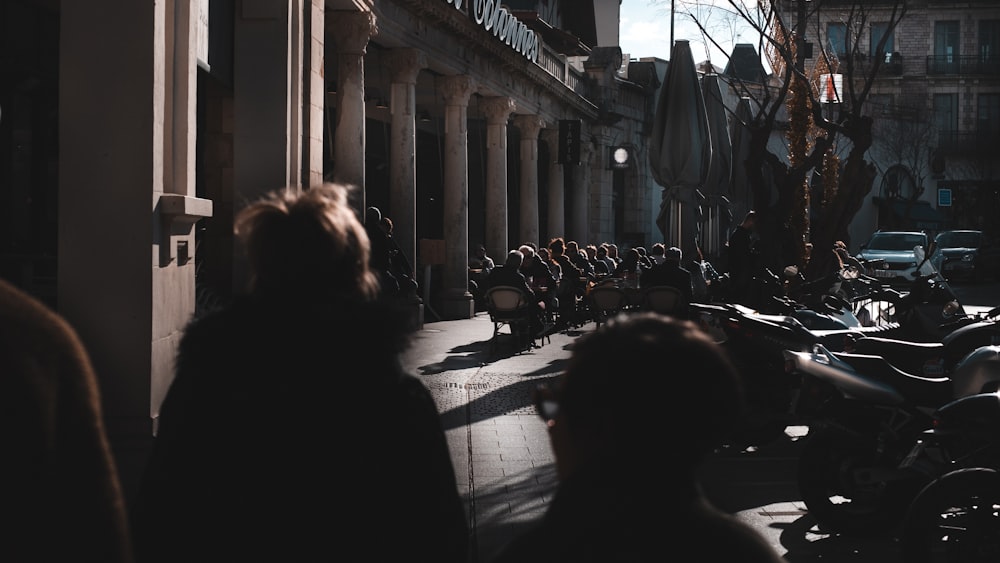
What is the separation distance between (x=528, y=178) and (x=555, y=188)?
11.5 feet

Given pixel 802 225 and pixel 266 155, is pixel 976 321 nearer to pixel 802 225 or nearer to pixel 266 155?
pixel 266 155

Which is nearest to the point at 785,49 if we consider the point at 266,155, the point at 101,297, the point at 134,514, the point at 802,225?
the point at 802,225

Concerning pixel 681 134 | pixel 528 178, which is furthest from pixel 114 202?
pixel 528 178

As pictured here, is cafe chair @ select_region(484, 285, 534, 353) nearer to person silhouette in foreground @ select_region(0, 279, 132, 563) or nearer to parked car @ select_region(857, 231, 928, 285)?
person silhouette in foreground @ select_region(0, 279, 132, 563)

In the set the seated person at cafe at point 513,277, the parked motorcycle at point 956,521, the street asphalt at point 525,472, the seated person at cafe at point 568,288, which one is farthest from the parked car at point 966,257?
the parked motorcycle at point 956,521

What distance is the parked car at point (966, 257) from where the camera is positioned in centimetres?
3962

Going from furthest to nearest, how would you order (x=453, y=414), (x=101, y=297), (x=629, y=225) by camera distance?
(x=629, y=225), (x=453, y=414), (x=101, y=297)

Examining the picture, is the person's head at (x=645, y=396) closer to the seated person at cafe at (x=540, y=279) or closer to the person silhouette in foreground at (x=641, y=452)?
the person silhouette in foreground at (x=641, y=452)

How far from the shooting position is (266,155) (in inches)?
471

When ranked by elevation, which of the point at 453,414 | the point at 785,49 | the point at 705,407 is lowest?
the point at 453,414

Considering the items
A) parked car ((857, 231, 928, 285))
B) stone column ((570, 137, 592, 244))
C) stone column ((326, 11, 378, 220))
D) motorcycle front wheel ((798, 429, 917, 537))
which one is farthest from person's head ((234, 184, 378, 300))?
stone column ((570, 137, 592, 244))

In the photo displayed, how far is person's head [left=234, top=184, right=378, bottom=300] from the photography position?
262 cm

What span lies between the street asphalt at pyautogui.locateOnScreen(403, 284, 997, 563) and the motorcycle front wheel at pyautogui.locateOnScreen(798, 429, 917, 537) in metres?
0.10

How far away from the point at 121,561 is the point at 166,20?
7.40 metres
